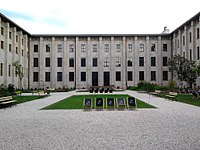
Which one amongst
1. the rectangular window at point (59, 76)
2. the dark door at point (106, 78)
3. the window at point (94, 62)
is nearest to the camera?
the rectangular window at point (59, 76)

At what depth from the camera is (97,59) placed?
54625mm

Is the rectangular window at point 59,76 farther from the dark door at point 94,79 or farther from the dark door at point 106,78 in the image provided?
the dark door at point 106,78

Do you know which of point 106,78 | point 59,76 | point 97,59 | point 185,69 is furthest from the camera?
point 97,59

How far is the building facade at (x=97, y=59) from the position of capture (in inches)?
2106

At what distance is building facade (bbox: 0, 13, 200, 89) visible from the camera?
53.5 meters

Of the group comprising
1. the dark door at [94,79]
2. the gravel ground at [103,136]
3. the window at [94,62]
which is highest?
the window at [94,62]

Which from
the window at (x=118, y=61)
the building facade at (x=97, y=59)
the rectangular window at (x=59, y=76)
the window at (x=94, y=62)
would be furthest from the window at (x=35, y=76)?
the window at (x=118, y=61)

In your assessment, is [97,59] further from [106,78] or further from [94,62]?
[106,78]

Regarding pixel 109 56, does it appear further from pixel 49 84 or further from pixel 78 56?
pixel 49 84

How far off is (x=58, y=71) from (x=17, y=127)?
45.4 meters

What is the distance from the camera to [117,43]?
5453cm

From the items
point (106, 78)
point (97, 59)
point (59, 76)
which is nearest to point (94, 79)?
point (106, 78)

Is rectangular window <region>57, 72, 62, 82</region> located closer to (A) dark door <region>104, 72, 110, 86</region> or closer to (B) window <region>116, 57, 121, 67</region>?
(A) dark door <region>104, 72, 110, 86</region>

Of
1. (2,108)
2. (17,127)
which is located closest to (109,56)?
(2,108)
